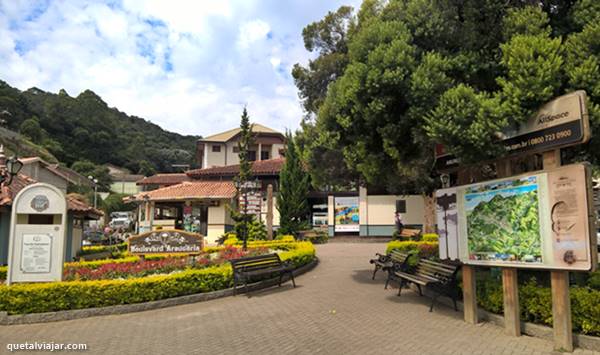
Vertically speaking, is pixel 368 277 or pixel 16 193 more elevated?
pixel 16 193

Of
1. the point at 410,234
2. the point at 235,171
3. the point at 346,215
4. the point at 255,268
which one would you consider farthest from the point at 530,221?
the point at 235,171

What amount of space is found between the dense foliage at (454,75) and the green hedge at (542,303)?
2449mm

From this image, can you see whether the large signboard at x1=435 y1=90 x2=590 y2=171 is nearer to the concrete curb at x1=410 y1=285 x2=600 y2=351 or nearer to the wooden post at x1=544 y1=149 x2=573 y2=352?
the wooden post at x1=544 y1=149 x2=573 y2=352

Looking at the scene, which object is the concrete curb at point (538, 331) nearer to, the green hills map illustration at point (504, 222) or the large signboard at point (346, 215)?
the green hills map illustration at point (504, 222)

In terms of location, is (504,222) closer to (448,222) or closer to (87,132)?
(448,222)

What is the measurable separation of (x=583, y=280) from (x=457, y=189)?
317 cm

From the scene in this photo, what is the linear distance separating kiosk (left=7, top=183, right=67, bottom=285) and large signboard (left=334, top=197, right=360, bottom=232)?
20.5 m

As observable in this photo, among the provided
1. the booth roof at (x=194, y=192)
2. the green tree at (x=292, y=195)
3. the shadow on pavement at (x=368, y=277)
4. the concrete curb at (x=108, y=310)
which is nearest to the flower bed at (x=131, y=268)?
the concrete curb at (x=108, y=310)

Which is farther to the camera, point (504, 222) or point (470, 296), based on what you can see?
point (470, 296)

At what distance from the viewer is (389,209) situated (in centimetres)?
2766

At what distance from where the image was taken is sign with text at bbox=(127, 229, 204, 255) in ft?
42.4

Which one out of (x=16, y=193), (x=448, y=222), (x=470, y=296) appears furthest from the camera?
(x=16, y=193)

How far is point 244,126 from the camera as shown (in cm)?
2047

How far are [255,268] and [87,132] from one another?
8418 cm
